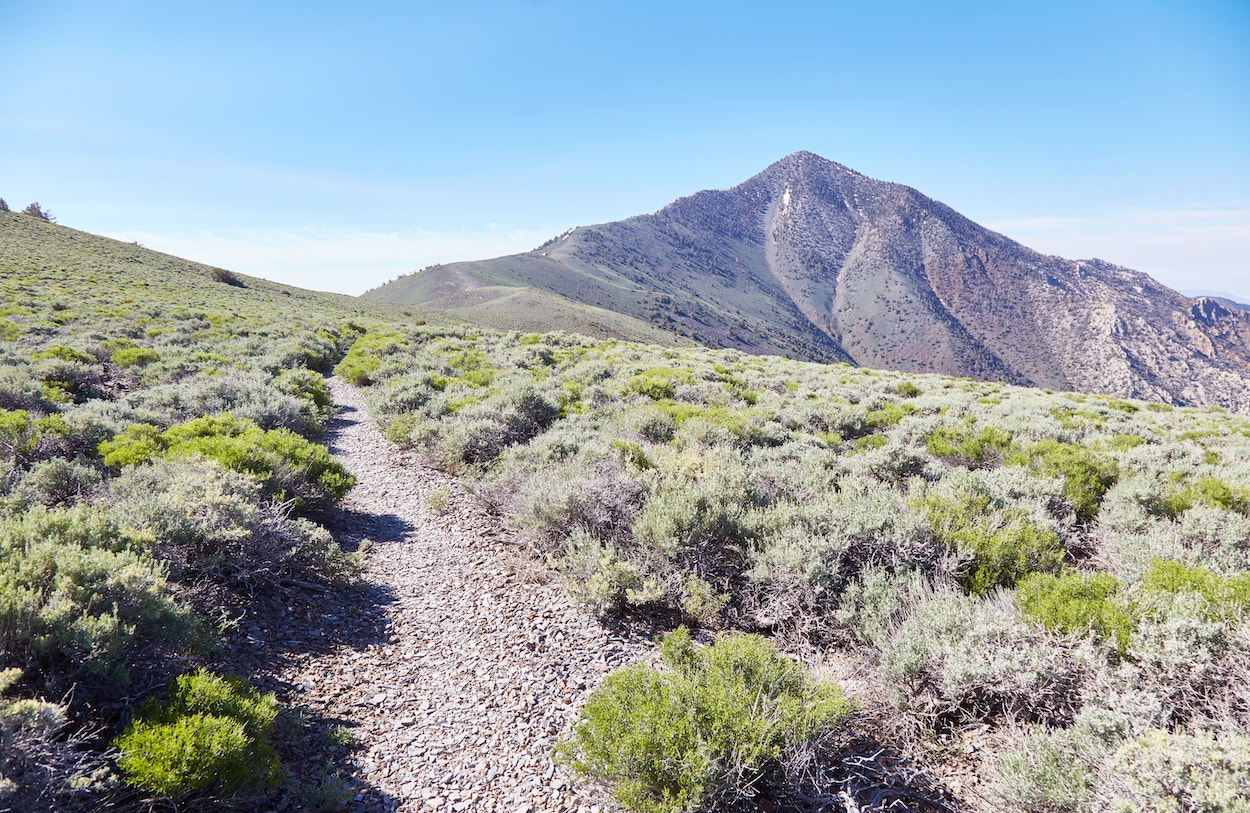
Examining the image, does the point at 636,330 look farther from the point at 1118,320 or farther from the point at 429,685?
the point at 1118,320

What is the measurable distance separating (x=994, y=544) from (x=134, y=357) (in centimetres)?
2178

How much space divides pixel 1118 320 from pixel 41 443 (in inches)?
6915

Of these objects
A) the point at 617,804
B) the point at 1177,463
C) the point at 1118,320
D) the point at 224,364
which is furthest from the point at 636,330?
the point at 1118,320

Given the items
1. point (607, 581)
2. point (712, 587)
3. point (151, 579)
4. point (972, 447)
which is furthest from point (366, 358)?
point (972, 447)

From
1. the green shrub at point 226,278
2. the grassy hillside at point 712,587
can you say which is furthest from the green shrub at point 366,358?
the green shrub at point 226,278

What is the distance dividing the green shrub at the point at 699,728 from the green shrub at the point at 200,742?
6.80 feet

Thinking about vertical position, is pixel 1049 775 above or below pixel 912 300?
below

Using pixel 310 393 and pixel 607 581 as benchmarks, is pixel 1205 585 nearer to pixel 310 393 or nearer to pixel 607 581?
pixel 607 581

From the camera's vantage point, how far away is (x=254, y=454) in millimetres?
7695

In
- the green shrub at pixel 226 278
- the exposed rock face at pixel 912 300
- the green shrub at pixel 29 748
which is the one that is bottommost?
the green shrub at pixel 29 748

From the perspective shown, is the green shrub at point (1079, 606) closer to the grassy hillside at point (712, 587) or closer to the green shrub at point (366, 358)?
the grassy hillside at point (712, 587)

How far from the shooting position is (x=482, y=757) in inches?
161

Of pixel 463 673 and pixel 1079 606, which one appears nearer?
pixel 1079 606

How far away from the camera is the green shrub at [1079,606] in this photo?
13.0 feet
